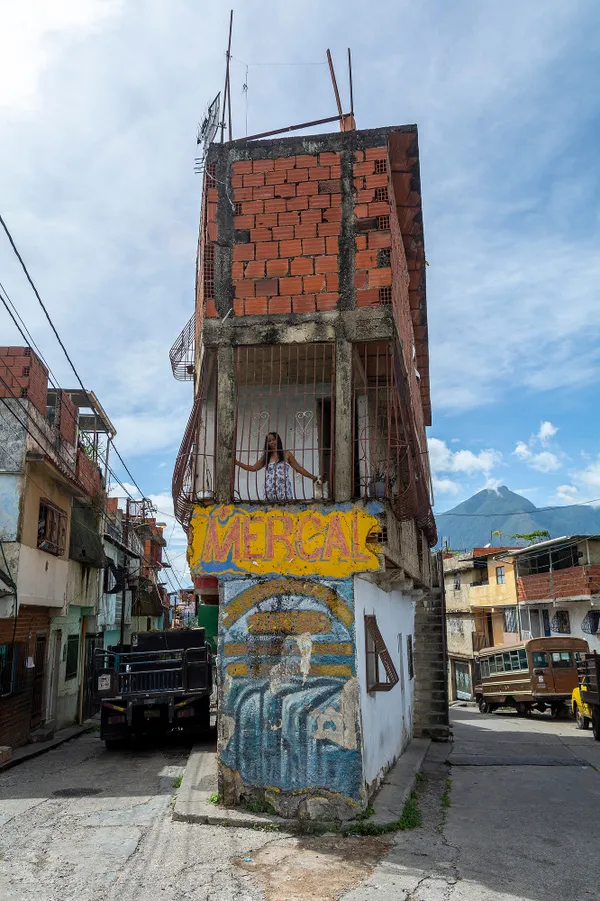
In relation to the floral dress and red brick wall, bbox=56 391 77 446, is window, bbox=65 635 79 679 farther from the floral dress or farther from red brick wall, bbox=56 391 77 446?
the floral dress

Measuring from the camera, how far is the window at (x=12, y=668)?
1384cm

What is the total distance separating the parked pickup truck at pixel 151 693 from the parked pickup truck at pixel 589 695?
9660mm

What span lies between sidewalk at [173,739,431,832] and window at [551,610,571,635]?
2378cm

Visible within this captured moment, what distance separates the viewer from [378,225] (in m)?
9.43

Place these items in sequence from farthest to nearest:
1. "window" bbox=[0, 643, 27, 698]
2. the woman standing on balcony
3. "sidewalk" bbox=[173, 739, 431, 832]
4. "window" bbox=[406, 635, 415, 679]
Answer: "window" bbox=[406, 635, 415, 679], "window" bbox=[0, 643, 27, 698], the woman standing on balcony, "sidewalk" bbox=[173, 739, 431, 832]

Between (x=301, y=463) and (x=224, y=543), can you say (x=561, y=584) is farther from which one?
(x=224, y=543)

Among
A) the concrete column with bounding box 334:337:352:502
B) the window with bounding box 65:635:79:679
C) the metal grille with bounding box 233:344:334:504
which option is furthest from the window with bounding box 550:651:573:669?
the concrete column with bounding box 334:337:352:502

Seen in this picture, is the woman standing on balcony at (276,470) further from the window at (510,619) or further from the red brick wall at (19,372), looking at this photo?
the window at (510,619)

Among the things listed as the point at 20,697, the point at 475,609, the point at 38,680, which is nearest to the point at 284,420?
the point at 20,697

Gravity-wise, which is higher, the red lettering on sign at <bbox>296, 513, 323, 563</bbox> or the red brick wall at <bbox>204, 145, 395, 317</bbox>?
the red brick wall at <bbox>204, 145, 395, 317</bbox>

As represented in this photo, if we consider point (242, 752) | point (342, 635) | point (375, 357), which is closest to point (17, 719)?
point (242, 752)

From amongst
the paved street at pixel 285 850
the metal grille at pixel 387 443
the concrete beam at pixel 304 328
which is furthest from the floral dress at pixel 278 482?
the paved street at pixel 285 850

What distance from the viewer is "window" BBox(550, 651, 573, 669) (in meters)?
23.5

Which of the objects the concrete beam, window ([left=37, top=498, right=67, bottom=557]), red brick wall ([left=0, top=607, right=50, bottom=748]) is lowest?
red brick wall ([left=0, top=607, right=50, bottom=748])
